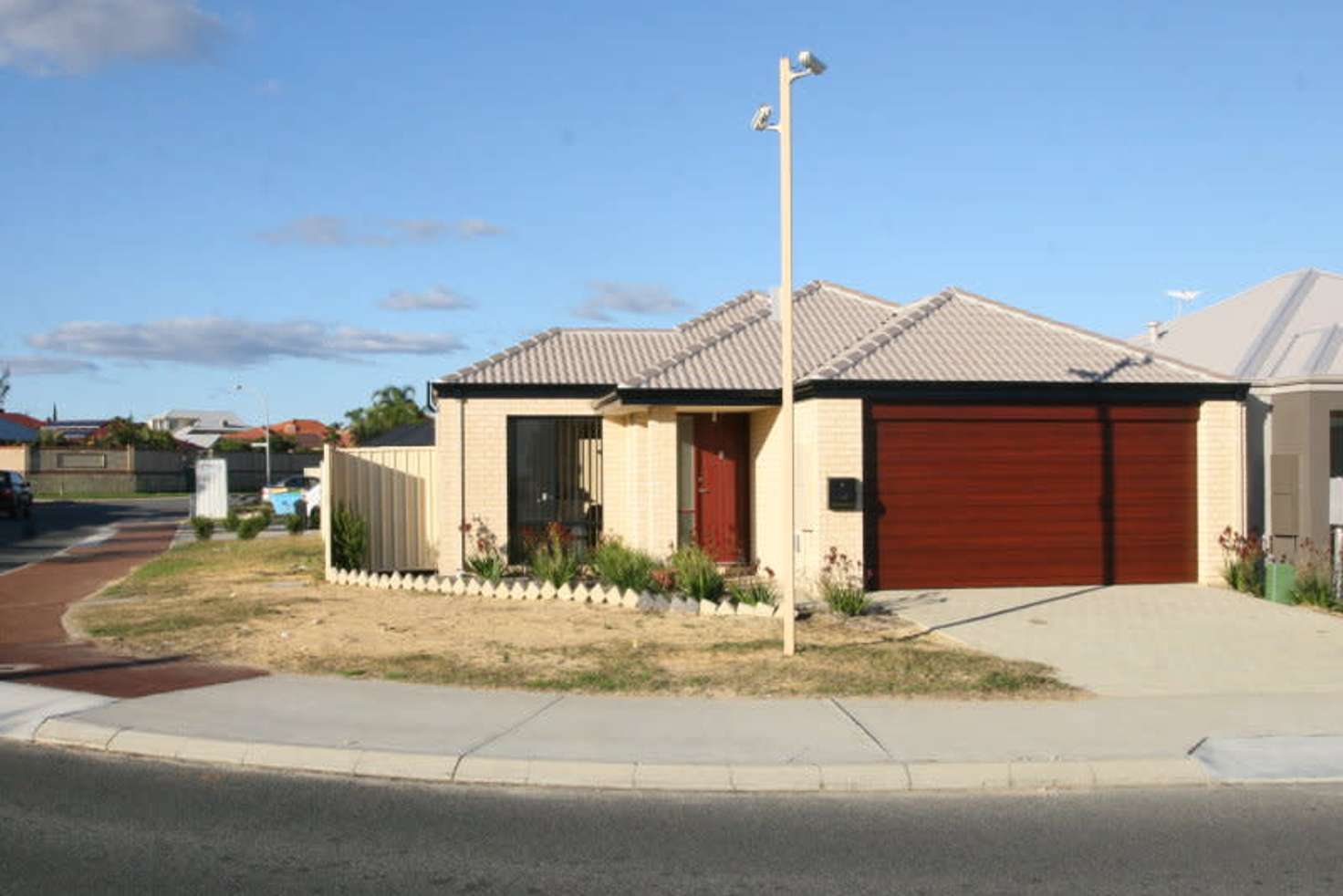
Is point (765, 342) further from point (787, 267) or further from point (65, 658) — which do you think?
point (65, 658)

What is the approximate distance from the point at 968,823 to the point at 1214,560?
1162cm

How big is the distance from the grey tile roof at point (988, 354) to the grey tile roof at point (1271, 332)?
7.48 ft

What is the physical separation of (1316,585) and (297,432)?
114 m

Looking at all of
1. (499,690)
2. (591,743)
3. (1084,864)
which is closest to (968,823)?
(1084,864)

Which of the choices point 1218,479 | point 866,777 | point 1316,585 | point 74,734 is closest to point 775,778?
point 866,777

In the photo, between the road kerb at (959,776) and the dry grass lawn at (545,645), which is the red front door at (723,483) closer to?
the dry grass lawn at (545,645)

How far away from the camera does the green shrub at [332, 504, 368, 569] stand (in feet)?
63.7

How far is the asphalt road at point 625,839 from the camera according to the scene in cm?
621

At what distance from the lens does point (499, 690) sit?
10680 millimetres

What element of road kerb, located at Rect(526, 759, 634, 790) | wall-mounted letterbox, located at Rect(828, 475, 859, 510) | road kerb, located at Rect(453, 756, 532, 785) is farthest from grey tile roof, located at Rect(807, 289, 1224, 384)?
road kerb, located at Rect(453, 756, 532, 785)

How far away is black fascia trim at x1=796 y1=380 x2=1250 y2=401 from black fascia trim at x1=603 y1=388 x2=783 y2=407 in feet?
3.27

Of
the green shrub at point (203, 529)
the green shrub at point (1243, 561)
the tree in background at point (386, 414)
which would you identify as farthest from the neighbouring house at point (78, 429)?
the green shrub at point (1243, 561)

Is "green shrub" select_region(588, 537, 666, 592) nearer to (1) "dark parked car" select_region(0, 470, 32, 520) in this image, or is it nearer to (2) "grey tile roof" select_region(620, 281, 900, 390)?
(2) "grey tile roof" select_region(620, 281, 900, 390)

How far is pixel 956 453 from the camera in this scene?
17109 millimetres
